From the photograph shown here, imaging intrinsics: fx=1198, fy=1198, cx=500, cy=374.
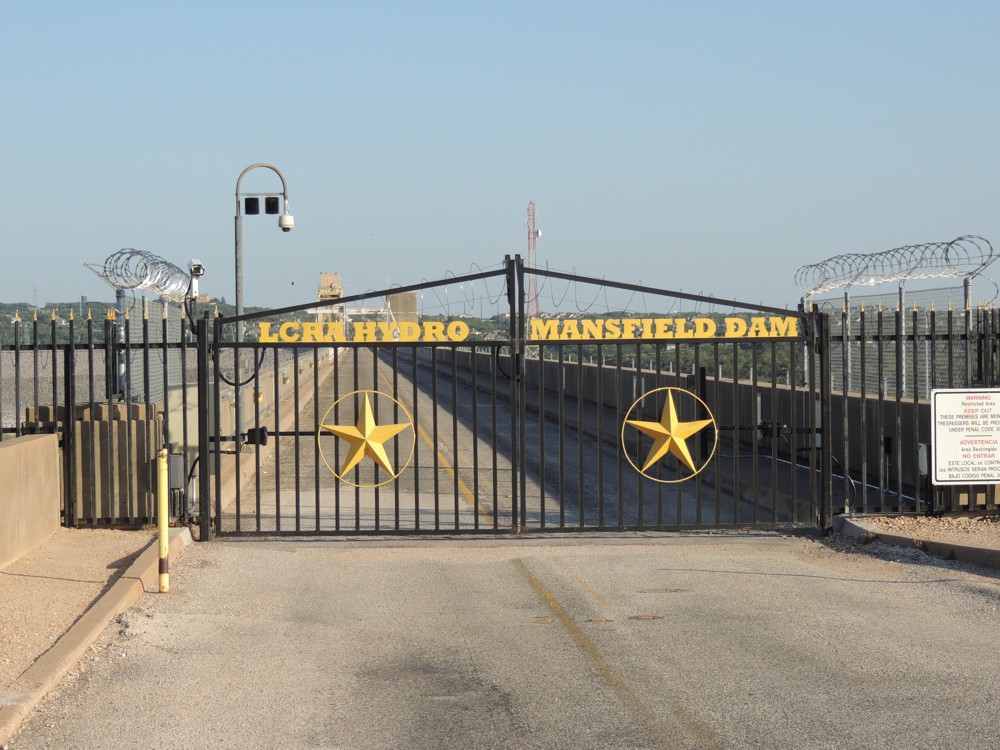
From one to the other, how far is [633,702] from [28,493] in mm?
7388

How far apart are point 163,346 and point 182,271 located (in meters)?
8.12

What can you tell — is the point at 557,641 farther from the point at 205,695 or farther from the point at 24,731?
the point at 24,731

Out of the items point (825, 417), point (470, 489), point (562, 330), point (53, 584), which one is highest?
point (562, 330)

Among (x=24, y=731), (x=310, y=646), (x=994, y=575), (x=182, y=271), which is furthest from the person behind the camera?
(x=182, y=271)

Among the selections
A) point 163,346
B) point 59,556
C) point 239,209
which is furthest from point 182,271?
point 59,556

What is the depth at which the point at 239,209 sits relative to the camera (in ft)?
83.5

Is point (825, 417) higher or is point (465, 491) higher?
point (825, 417)

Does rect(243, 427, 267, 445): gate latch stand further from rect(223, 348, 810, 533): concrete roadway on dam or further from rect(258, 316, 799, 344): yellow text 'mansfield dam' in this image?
rect(258, 316, 799, 344): yellow text 'mansfield dam'

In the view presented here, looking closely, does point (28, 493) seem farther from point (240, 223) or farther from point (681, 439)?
point (240, 223)

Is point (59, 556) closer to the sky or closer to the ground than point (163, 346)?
closer to the ground

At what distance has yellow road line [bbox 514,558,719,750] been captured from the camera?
6.39 metres

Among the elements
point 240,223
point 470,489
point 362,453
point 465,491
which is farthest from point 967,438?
point 240,223

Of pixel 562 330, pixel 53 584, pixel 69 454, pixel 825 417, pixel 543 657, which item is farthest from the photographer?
pixel 825 417

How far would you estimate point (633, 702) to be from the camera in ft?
23.3
